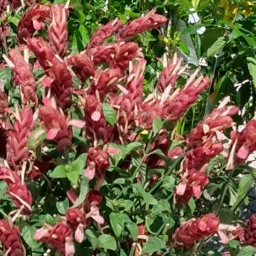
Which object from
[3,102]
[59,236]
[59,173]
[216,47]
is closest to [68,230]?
[59,236]

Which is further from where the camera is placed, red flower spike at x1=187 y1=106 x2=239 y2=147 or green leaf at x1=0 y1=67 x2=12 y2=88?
green leaf at x1=0 y1=67 x2=12 y2=88

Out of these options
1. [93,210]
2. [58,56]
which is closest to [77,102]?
[58,56]

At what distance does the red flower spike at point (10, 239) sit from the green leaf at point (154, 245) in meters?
0.34

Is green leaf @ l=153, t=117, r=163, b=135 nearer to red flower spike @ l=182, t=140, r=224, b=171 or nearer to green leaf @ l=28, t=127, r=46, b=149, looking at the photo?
red flower spike @ l=182, t=140, r=224, b=171

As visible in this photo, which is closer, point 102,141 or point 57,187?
point 102,141

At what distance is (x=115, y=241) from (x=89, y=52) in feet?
1.82

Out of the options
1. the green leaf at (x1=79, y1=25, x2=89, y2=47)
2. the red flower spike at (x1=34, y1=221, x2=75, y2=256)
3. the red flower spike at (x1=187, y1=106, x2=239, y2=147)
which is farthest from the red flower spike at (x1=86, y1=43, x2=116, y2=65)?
the green leaf at (x1=79, y1=25, x2=89, y2=47)

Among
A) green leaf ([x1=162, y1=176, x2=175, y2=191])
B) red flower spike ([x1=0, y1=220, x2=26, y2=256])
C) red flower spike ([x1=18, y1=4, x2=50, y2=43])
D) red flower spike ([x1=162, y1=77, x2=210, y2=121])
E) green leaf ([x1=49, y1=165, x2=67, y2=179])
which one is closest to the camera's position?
green leaf ([x1=49, y1=165, x2=67, y2=179])

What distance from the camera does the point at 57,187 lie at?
2.32 metres

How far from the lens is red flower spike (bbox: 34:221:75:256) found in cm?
198

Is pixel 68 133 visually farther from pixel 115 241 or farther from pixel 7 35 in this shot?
pixel 7 35

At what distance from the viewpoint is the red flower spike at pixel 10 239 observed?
207cm

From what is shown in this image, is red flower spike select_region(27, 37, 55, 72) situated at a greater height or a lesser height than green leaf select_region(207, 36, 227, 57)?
greater

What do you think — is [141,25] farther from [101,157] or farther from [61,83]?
[101,157]
